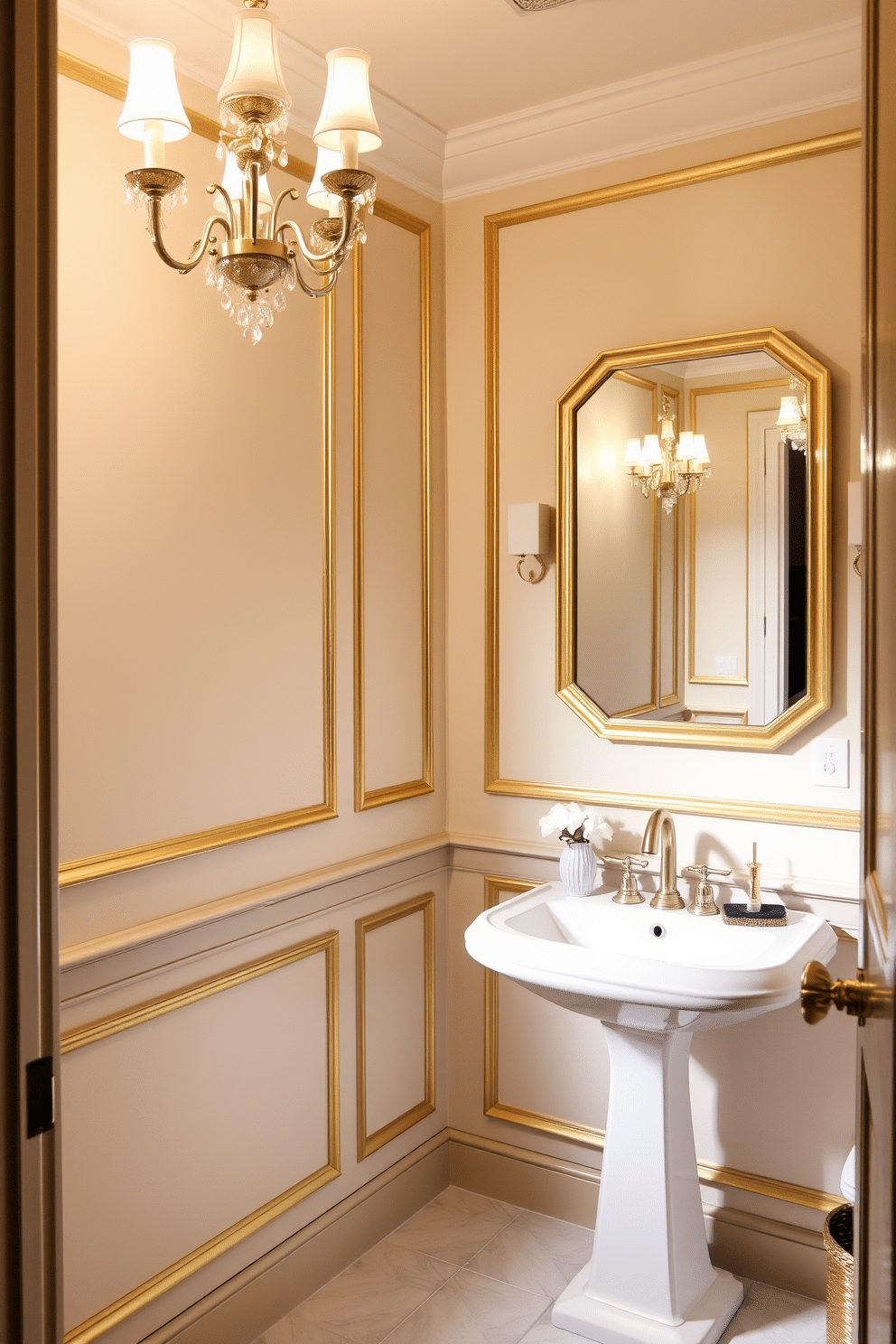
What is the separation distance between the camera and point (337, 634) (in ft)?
Result: 7.82

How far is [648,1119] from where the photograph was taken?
2.12m

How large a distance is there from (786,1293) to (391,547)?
1933mm

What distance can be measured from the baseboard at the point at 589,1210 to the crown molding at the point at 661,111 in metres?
2.45

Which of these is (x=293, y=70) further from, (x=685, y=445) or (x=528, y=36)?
(x=685, y=445)

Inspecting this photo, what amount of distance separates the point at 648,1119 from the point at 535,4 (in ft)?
7.35

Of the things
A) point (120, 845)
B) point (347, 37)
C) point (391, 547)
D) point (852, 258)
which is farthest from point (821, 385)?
point (120, 845)

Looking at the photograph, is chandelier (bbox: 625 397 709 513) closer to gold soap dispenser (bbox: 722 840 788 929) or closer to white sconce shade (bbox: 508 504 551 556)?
white sconce shade (bbox: 508 504 551 556)

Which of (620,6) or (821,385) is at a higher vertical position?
(620,6)

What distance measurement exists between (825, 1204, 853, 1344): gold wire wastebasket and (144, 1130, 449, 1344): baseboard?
108cm

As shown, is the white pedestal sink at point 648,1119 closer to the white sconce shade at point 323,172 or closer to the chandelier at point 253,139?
the chandelier at point 253,139

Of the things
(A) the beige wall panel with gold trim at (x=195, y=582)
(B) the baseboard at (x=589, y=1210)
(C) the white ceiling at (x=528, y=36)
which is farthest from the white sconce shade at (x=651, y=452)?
(B) the baseboard at (x=589, y=1210)

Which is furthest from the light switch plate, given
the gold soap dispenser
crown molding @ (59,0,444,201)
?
crown molding @ (59,0,444,201)

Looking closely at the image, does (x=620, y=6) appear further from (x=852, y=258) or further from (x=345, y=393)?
(x=345, y=393)

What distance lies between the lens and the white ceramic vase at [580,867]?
2.40 metres
